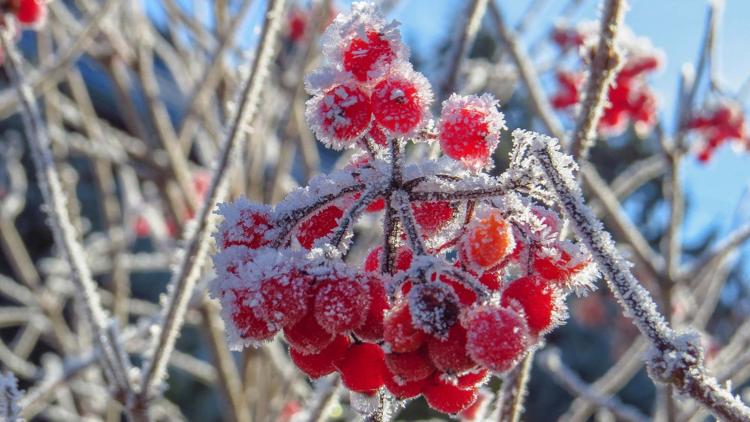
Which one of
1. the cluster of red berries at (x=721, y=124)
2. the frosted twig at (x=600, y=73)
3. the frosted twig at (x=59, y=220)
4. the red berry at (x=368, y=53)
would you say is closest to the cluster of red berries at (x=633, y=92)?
the cluster of red berries at (x=721, y=124)

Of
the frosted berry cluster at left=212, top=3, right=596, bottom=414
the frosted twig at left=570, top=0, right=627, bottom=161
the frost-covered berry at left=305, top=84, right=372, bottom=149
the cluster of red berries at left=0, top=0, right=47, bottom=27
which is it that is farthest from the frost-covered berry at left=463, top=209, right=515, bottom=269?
the cluster of red berries at left=0, top=0, right=47, bottom=27

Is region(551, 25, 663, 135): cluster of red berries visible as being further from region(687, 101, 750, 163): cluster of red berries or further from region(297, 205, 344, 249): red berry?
region(297, 205, 344, 249): red berry

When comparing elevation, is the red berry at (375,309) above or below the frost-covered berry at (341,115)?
below

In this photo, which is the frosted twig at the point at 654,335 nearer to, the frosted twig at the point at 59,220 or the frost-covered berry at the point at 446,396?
the frost-covered berry at the point at 446,396

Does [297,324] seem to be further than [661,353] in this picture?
Yes

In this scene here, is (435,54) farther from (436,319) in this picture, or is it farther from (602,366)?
(436,319)

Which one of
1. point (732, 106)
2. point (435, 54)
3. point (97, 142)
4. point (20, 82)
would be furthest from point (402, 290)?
point (435, 54)

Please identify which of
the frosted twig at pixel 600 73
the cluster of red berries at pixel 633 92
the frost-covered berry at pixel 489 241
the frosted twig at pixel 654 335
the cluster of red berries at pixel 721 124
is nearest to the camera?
the frosted twig at pixel 654 335
